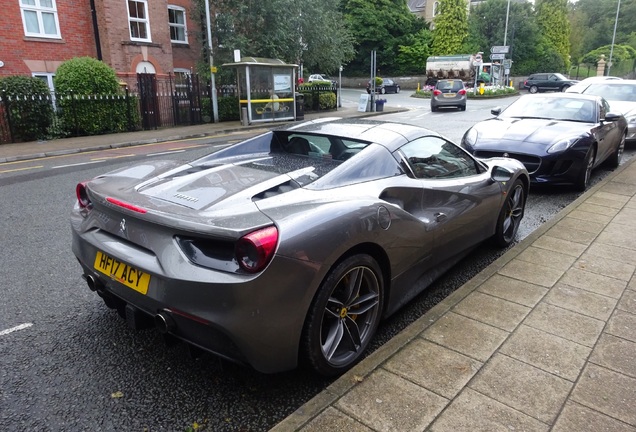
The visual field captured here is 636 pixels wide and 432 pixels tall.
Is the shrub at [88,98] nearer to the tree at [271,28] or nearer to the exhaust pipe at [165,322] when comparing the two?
the tree at [271,28]

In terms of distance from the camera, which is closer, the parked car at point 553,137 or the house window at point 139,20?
the parked car at point 553,137

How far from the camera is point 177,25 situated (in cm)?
2366

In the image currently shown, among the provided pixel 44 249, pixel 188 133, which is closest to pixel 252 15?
pixel 188 133

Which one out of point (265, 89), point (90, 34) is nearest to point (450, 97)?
point (265, 89)

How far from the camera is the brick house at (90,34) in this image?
1777 centimetres

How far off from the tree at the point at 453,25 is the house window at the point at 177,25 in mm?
40399

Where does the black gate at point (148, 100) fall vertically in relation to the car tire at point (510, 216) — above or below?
above

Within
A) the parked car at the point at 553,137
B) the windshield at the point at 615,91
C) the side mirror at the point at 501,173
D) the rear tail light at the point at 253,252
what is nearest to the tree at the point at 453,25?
the windshield at the point at 615,91

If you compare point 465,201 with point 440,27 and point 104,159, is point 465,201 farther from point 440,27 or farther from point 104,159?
point 440,27

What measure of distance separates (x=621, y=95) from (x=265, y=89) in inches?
502

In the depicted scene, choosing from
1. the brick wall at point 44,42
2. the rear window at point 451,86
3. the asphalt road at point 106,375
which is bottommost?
the asphalt road at point 106,375

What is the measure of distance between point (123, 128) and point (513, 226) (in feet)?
48.6

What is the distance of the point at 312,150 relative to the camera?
3.48 m

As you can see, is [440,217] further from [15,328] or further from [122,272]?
[15,328]
